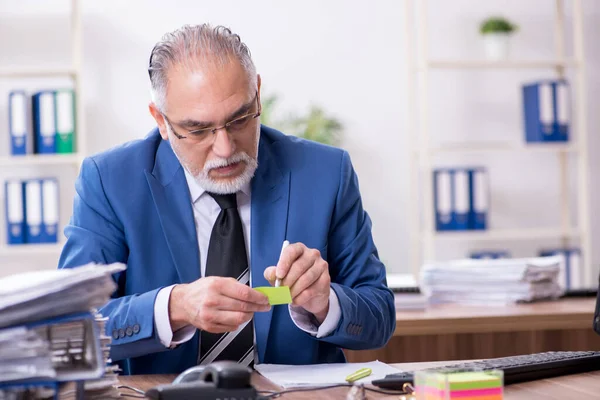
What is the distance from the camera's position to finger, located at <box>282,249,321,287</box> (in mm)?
1558

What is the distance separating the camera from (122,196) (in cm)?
188

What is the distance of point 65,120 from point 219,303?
2.87 meters

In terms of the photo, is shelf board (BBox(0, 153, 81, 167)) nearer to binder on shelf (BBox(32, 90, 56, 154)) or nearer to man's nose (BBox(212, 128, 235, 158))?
binder on shelf (BBox(32, 90, 56, 154))

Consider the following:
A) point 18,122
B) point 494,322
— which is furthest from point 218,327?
point 18,122

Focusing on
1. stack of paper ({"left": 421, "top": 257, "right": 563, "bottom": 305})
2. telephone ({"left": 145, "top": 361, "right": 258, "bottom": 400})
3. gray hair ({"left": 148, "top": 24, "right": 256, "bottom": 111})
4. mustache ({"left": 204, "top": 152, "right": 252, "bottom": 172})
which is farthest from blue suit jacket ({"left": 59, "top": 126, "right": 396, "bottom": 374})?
stack of paper ({"left": 421, "top": 257, "right": 563, "bottom": 305})

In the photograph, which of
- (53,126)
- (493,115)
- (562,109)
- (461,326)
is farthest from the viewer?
(493,115)

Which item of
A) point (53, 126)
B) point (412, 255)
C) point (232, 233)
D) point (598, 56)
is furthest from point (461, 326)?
point (598, 56)

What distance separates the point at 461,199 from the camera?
14.4 ft

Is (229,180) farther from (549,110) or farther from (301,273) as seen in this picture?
(549,110)

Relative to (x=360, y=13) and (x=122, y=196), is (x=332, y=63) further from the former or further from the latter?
(x=122, y=196)

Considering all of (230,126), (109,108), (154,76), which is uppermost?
(109,108)

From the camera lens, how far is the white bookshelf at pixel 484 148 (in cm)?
441

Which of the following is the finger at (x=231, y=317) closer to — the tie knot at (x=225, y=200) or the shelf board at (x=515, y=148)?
the tie knot at (x=225, y=200)

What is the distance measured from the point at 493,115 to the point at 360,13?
3.13ft
